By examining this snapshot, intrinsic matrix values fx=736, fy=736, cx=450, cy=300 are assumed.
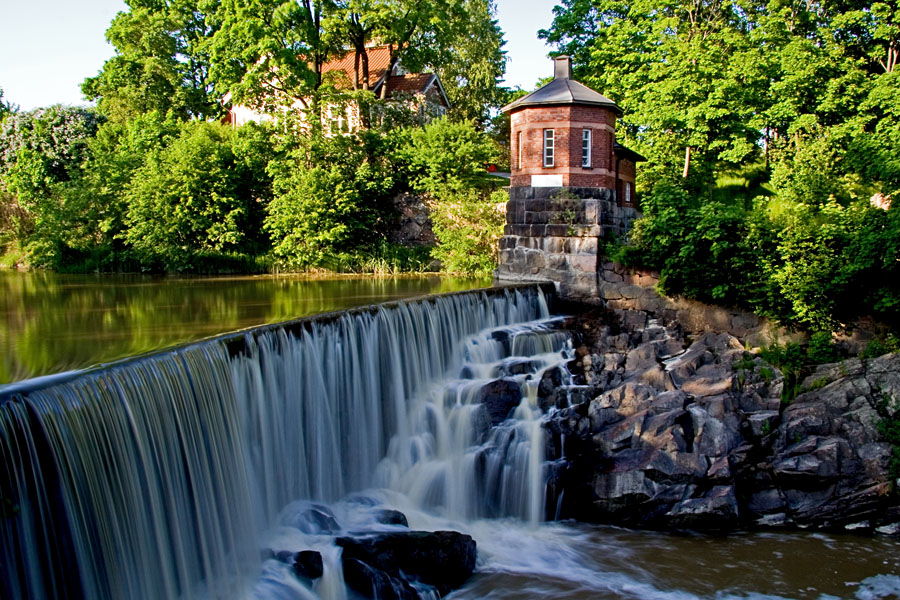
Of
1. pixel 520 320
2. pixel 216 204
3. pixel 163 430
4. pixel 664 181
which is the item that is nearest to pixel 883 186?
Result: pixel 664 181

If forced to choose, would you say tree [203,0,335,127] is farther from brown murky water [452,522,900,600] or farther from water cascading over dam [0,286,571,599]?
brown murky water [452,522,900,600]

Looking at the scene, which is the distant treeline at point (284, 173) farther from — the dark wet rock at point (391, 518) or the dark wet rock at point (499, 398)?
the dark wet rock at point (391, 518)

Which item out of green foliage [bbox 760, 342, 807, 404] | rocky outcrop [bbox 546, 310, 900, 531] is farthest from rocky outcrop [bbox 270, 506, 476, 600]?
green foliage [bbox 760, 342, 807, 404]

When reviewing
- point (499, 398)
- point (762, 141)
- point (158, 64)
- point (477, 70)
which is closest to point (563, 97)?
point (499, 398)

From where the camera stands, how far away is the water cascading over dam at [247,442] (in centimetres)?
691

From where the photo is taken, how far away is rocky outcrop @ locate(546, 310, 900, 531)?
1215 cm

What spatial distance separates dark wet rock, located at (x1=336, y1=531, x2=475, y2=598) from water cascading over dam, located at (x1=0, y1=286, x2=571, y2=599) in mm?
680

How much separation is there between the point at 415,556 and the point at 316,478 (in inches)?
94.7

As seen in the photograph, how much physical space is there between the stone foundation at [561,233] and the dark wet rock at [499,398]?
667 centimetres

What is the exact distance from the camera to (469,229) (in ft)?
86.6

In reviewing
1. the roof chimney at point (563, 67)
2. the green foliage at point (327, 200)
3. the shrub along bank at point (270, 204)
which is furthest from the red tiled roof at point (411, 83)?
the roof chimney at point (563, 67)

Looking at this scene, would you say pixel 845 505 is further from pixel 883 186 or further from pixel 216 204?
pixel 216 204

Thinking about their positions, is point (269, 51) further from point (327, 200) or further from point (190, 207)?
point (190, 207)

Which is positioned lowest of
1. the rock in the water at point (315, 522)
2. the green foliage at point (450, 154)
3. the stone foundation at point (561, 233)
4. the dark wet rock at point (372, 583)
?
the dark wet rock at point (372, 583)
